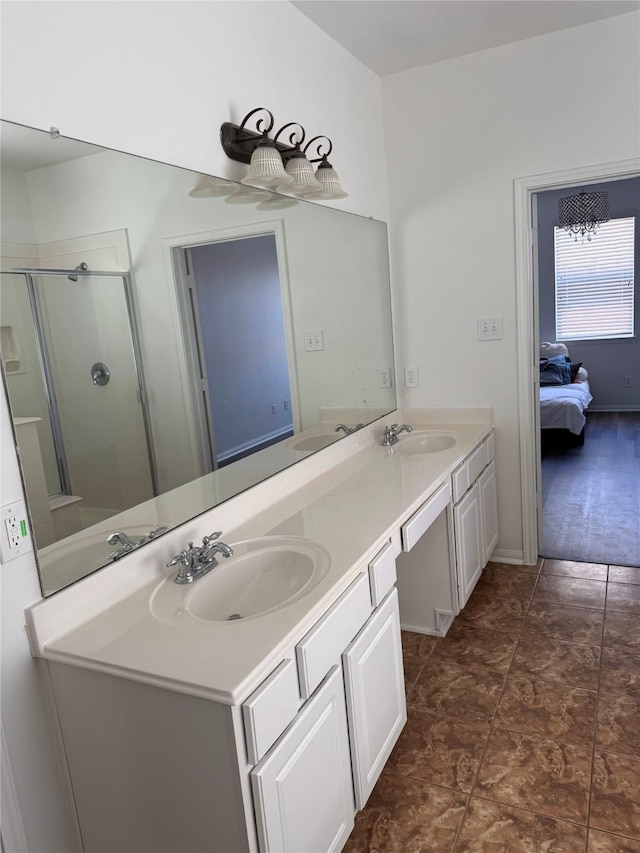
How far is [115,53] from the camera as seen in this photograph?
157 centimetres

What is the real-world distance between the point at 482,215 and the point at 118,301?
2183 millimetres

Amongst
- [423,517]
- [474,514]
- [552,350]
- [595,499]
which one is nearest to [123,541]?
[423,517]

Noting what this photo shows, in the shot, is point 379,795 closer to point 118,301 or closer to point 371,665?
point 371,665

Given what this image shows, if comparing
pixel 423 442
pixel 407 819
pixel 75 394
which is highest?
pixel 75 394

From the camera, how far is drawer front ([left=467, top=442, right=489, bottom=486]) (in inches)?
111

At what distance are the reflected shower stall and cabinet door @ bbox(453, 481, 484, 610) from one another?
1.45m

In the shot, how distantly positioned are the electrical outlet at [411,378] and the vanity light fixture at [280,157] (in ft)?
3.95

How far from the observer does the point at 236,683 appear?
115 centimetres

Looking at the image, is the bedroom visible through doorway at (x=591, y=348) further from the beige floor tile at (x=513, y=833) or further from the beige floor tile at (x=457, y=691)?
the beige floor tile at (x=513, y=833)

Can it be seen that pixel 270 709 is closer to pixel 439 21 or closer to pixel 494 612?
pixel 494 612

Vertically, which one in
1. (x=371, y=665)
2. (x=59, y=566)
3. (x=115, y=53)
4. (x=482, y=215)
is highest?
(x=115, y=53)

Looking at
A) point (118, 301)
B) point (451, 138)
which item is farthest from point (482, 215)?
point (118, 301)

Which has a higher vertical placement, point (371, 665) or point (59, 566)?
point (59, 566)

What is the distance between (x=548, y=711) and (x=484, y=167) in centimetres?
248
